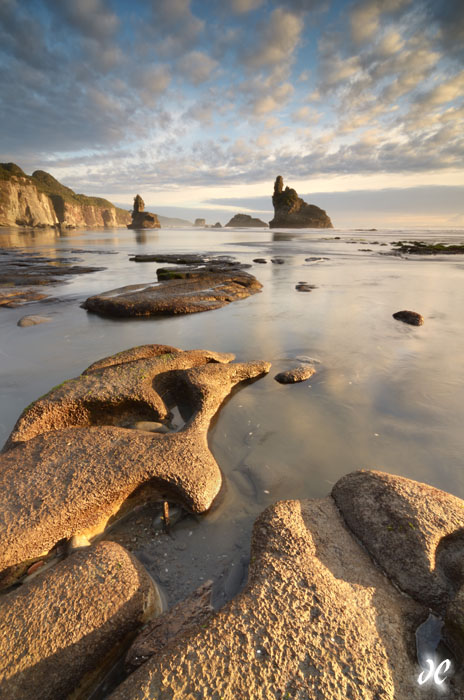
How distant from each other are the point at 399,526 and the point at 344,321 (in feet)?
24.4

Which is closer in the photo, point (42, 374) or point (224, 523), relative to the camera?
point (224, 523)

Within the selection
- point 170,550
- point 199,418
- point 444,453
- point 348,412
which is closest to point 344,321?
point 348,412

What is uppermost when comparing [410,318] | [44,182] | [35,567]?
[44,182]

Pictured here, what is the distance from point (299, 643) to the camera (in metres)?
1.69

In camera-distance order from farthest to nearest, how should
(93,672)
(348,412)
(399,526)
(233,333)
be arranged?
(233,333)
(348,412)
(399,526)
(93,672)

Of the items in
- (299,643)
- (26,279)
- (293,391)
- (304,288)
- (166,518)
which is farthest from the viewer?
(26,279)

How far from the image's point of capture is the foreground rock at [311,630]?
1.55m

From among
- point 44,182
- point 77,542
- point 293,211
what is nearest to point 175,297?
point 77,542

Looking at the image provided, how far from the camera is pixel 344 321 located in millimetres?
9258

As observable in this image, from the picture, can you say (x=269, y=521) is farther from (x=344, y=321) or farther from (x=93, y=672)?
(x=344, y=321)

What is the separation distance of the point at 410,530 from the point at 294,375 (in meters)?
3.24

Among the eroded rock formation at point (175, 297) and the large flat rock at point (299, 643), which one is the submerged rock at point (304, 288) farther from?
the large flat rock at point (299, 643)

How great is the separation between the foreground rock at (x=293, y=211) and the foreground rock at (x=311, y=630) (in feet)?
521

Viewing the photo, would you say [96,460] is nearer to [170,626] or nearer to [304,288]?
[170,626]
